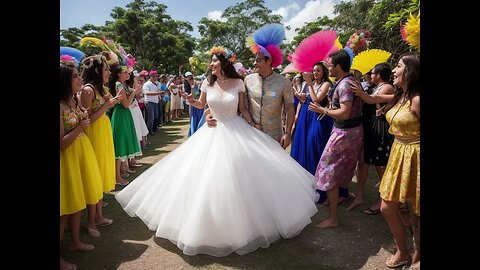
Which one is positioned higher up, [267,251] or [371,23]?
[371,23]

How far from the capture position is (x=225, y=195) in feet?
10.0

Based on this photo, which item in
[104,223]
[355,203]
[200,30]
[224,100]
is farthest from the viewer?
[200,30]

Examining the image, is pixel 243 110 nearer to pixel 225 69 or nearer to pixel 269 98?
pixel 269 98

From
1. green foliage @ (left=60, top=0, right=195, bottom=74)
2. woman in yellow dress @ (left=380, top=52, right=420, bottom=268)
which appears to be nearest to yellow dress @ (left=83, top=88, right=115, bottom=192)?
woman in yellow dress @ (left=380, top=52, right=420, bottom=268)

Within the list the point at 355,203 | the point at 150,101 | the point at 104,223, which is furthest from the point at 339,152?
the point at 150,101

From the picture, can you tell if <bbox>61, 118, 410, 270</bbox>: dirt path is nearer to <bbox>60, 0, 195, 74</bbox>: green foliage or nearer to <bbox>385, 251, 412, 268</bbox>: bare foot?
<bbox>385, 251, 412, 268</bbox>: bare foot

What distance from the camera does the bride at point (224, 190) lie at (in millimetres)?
Result: 3039

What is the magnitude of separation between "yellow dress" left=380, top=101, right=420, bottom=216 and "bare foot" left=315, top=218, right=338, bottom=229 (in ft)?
3.83

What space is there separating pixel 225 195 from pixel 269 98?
1.55 metres

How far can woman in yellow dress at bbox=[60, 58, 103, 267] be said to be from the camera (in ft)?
9.70
